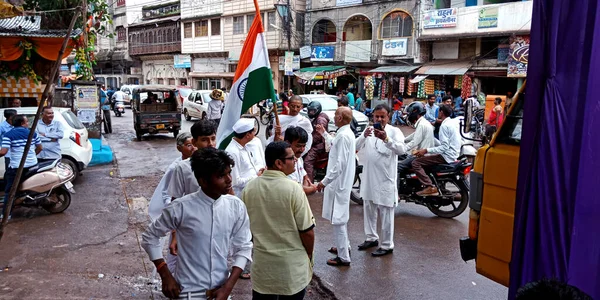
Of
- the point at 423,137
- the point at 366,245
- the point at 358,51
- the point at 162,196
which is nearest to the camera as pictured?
the point at 162,196

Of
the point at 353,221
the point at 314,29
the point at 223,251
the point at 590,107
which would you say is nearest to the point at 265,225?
the point at 223,251

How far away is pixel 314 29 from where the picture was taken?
30.8 metres

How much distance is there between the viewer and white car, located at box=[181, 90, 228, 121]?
74.5ft

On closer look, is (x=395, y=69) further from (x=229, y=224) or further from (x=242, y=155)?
(x=229, y=224)

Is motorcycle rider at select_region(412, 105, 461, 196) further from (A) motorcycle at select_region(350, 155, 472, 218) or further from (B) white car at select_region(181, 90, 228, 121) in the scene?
(B) white car at select_region(181, 90, 228, 121)

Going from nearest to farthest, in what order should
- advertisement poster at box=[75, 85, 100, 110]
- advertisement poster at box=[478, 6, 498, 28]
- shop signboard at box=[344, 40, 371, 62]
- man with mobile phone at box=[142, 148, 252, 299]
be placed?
man with mobile phone at box=[142, 148, 252, 299], advertisement poster at box=[75, 85, 100, 110], advertisement poster at box=[478, 6, 498, 28], shop signboard at box=[344, 40, 371, 62]

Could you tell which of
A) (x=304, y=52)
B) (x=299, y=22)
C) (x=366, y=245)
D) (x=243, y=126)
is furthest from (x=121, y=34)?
(x=243, y=126)

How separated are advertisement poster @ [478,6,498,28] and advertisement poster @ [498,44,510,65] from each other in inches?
39.4

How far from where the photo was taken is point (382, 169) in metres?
5.25

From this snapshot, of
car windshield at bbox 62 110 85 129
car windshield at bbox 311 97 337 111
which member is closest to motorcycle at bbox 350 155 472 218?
car windshield at bbox 62 110 85 129

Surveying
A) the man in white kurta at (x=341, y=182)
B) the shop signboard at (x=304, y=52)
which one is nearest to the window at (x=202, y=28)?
the shop signboard at (x=304, y=52)

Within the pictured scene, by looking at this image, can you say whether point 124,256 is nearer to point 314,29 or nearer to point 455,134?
point 455,134

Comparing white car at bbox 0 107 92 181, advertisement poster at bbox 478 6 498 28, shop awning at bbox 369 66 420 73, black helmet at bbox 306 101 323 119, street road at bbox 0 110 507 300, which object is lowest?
street road at bbox 0 110 507 300

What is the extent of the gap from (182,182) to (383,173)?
7.76ft
